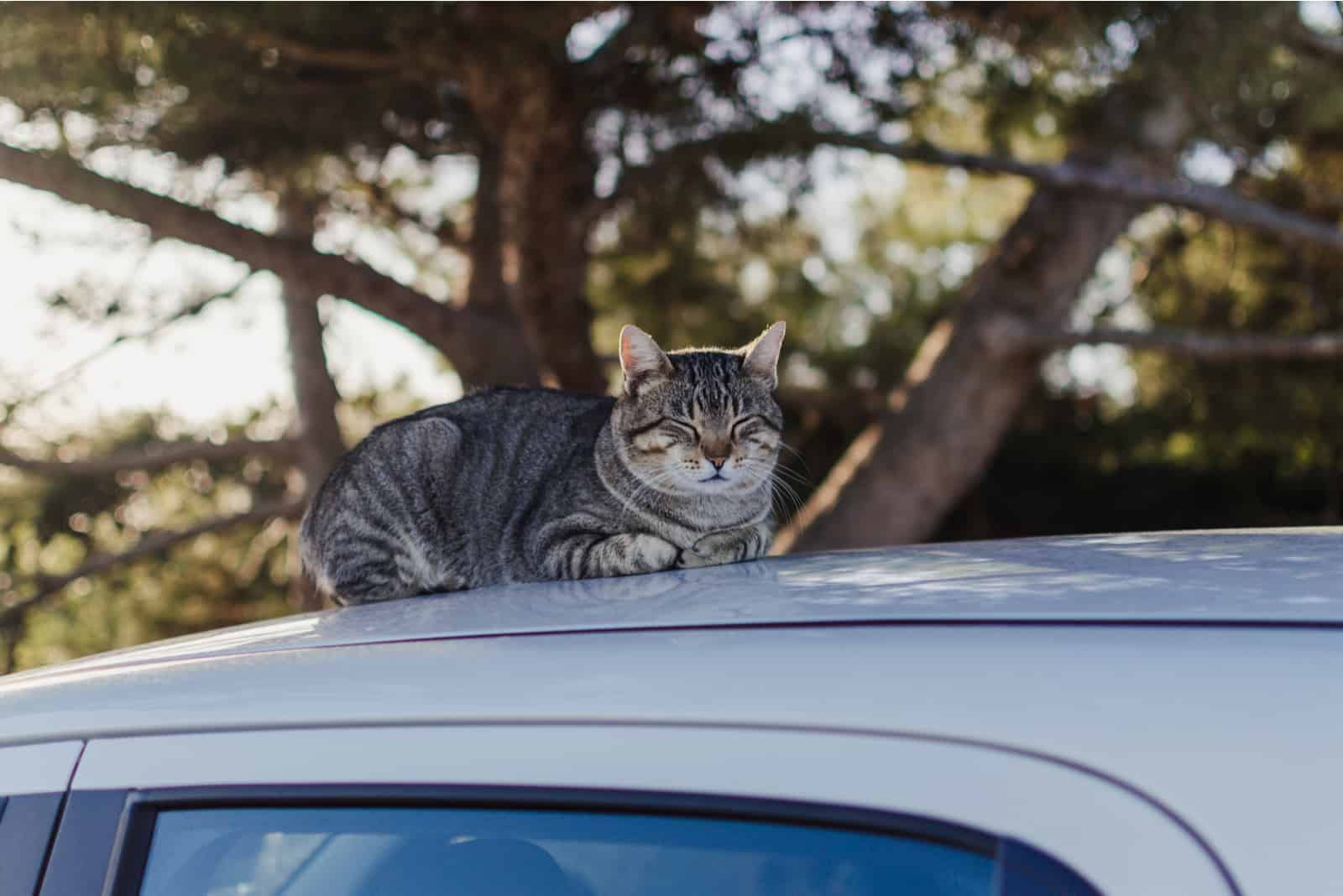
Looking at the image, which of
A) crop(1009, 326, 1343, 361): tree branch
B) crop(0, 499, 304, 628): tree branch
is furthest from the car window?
crop(0, 499, 304, 628): tree branch

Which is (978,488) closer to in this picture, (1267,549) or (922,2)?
(922,2)

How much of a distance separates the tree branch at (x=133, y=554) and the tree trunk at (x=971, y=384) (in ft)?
11.5

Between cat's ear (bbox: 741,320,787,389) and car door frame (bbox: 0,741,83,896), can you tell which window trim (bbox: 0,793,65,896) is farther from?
cat's ear (bbox: 741,320,787,389)

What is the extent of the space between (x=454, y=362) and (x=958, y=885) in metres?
6.83

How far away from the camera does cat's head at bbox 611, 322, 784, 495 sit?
11.5ft

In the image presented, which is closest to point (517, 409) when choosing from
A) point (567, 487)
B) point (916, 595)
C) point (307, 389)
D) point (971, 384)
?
point (567, 487)

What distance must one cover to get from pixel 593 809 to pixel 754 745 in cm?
20

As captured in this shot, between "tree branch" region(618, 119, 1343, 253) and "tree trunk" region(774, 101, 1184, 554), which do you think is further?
"tree trunk" region(774, 101, 1184, 554)

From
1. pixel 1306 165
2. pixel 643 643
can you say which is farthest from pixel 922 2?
pixel 643 643

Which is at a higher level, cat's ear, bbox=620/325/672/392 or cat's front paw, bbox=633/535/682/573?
cat's ear, bbox=620/325/672/392

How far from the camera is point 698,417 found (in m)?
3.50

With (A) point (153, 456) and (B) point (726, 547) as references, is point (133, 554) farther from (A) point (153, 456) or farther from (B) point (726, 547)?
(B) point (726, 547)

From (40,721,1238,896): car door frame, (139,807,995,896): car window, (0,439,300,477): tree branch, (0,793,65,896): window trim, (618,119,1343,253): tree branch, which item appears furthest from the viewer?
(0,439,300,477): tree branch

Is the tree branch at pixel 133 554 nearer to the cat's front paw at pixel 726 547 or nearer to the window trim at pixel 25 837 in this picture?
the cat's front paw at pixel 726 547
